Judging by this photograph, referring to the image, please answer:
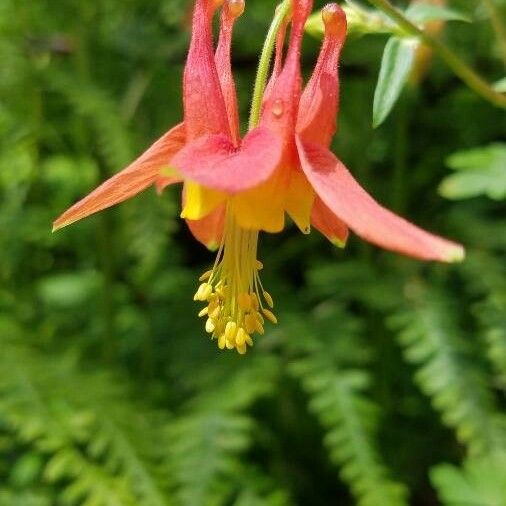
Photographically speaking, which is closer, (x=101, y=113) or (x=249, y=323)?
(x=249, y=323)

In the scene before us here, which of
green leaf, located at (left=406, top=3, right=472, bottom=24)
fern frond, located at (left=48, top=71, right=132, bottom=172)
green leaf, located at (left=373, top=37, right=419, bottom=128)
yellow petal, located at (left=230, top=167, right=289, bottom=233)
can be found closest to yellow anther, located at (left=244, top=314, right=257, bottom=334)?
yellow petal, located at (left=230, top=167, right=289, bottom=233)

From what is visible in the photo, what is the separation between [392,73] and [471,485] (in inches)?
26.6

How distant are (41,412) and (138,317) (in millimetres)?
424

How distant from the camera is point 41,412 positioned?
5.43 ft

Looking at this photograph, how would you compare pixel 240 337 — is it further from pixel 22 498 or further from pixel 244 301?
pixel 22 498

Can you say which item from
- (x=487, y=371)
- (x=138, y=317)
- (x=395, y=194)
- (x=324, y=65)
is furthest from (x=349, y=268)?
(x=324, y=65)

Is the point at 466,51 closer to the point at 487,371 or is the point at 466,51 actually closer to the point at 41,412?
the point at 487,371

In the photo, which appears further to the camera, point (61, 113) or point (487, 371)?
point (61, 113)

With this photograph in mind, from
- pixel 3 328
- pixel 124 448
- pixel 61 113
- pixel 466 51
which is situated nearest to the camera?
pixel 124 448

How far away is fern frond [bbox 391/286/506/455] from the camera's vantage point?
62.7 inches

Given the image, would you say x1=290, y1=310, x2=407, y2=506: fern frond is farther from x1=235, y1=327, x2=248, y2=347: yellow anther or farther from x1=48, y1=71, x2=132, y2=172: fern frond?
x1=235, y1=327, x2=248, y2=347: yellow anther

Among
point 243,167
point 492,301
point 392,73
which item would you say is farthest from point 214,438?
point 243,167

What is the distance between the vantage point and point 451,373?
1.64 metres

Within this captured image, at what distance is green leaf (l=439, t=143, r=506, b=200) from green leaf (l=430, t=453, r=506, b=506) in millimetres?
427
